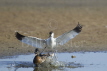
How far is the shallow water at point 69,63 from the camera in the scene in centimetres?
1109

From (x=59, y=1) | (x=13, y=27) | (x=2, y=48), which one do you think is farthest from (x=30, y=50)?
(x=59, y=1)

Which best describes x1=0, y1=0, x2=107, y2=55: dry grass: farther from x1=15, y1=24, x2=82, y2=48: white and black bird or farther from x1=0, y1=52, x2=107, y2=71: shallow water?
x1=15, y1=24, x2=82, y2=48: white and black bird

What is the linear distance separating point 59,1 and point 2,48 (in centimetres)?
2071

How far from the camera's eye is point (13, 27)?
18.2m

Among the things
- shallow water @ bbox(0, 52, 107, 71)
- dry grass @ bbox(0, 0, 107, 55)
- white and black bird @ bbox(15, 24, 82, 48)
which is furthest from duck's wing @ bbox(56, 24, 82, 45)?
dry grass @ bbox(0, 0, 107, 55)

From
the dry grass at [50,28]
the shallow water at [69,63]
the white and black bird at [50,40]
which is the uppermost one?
the dry grass at [50,28]

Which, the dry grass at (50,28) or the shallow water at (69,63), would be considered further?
the dry grass at (50,28)

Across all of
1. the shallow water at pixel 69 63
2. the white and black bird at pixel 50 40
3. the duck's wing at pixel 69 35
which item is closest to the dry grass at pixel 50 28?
the shallow water at pixel 69 63

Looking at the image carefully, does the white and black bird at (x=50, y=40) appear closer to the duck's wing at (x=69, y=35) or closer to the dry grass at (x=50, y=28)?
the duck's wing at (x=69, y=35)

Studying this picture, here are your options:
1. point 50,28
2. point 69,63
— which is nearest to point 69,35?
point 69,63

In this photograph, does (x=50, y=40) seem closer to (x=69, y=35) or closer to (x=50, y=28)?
(x=69, y=35)

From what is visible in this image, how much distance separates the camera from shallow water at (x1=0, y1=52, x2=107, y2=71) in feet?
36.4

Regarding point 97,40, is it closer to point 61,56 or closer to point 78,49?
point 78,49

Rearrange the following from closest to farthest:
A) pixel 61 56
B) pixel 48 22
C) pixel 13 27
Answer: pixel 61 56 → pixel 13 27 → pixel 48 22
